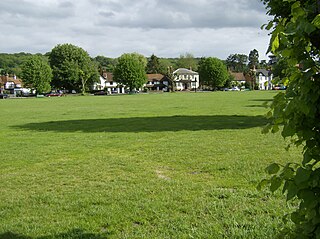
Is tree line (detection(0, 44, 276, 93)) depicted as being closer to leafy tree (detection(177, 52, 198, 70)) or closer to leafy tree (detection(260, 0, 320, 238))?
leafy tree (detection(177, 52, 198, 70))

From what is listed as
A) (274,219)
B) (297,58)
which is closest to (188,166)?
(274,219)

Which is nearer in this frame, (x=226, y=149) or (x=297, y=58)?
(x=297, y=58)

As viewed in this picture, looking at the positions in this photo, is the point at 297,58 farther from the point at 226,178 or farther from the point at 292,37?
the point at 226,178

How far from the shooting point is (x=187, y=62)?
547 feet

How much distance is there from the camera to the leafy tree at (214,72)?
399 feet

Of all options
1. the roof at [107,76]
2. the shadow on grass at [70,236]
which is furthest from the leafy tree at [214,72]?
the shadow on grass at [70,236]

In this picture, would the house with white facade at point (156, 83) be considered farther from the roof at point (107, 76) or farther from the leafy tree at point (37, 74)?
the leafy tree at point (37, 74)

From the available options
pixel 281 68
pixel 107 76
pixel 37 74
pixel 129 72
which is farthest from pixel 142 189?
pixel 107 76

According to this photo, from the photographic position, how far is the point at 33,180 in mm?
8523

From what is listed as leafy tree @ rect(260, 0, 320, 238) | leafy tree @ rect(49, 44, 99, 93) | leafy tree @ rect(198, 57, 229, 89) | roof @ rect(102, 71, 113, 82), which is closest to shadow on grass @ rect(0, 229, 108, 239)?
leafy tree @ rect(260, 0, 320, 238)

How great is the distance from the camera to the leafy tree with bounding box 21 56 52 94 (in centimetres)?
9750

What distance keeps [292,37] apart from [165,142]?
11.9 meters

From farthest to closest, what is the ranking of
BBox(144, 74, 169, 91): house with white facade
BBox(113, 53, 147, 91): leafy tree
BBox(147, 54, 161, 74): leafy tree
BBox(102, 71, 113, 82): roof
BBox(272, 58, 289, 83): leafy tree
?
BBox(147, 54, 161, 74): leafy tree → BBox(144, 74, 169, 91): house with white facade → BBox(102, 71, 113, 82): roof → BBox(113, 53, 147, 91): leafy tree → BBox(272, 58, 289, 83): leafy tree

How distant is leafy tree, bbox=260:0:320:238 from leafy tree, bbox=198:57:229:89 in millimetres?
121382
